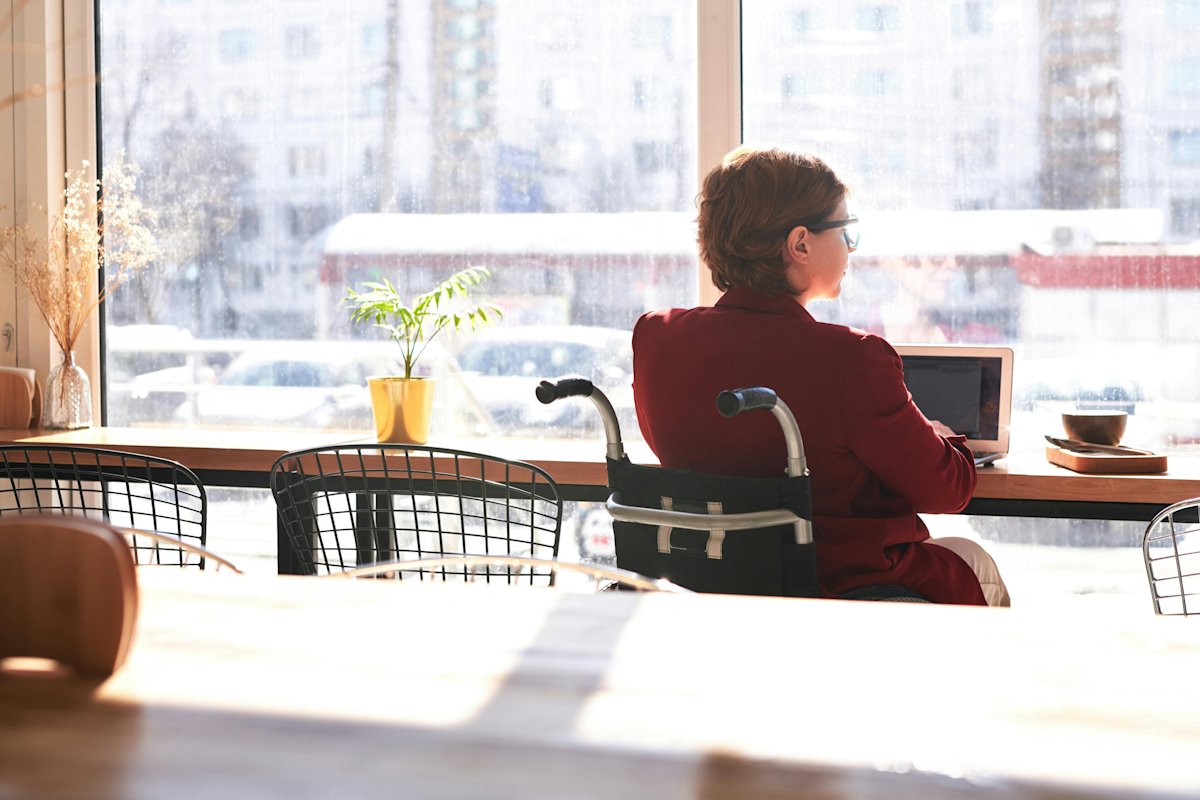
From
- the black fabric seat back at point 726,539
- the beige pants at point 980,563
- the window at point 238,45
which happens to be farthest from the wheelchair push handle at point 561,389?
the window at point 238,45

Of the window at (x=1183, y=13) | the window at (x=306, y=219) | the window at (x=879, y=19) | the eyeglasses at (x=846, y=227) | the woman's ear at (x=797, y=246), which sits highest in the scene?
the window at (x=879, y=19)

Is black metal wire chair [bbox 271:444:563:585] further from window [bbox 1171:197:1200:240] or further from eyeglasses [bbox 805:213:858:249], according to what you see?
window [bbox 1171:197:1200:240]

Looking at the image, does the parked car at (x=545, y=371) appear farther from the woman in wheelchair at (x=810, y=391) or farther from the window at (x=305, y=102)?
the woman in wheelchair at (x=810, y=391)

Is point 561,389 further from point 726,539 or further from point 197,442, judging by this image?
point 197,442

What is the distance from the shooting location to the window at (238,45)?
299 cm

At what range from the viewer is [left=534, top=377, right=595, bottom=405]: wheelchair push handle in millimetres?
1350

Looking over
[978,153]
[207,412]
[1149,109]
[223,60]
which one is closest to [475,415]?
[207,412]

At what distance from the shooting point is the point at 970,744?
51 centimetres

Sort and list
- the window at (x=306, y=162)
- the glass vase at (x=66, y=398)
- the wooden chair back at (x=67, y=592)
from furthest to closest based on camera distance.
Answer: the window at (x=306, y=162) → the glass vase at (x=66, y=398) → the wooden chair back at (x=67, y=592)

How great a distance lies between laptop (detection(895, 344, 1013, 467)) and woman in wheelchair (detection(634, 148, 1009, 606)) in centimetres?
55

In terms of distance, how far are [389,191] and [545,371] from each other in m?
0.72

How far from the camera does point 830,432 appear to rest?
1.44 metres

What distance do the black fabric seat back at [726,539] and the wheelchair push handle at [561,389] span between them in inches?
5.4

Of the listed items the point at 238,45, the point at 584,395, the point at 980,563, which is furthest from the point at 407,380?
the point at 980,563
